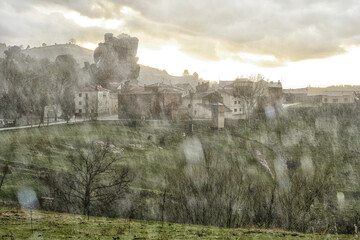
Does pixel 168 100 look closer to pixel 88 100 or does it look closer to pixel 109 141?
pixel 88 100

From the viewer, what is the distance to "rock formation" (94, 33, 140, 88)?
12119 cm

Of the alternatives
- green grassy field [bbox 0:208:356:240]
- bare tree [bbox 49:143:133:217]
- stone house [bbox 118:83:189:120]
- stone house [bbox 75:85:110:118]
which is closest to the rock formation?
stone house [bbox 75:85:110:118]

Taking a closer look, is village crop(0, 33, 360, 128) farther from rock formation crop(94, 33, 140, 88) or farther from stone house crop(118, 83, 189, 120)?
rock formation crop(94, 33, 140, 88)

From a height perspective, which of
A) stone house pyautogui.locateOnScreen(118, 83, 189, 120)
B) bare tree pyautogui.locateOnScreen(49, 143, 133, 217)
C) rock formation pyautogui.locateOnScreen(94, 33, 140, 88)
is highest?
rock formation pyautogui.locateOnScreen(94, 33, 140, 88)

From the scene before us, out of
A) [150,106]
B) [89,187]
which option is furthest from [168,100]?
[89,187]

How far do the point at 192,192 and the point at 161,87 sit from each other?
58.6m

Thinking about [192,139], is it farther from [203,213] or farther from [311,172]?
[203,213]

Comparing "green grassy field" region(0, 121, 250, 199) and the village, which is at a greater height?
the village

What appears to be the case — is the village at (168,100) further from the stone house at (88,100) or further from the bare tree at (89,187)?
the bare tree at (89,187)

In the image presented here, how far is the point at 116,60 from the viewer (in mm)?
129500

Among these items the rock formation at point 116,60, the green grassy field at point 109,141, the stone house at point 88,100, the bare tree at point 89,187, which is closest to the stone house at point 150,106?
the green grassy field at point 109,141

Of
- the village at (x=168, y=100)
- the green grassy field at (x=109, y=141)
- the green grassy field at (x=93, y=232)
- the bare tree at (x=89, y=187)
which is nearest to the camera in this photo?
the green grassy field at (x=93, y=232)

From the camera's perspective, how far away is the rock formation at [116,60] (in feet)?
398

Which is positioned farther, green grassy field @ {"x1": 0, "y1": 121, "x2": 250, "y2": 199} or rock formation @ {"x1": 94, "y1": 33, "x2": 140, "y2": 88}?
rock formation @ {"x1": 94, "y1": 33, "x2": 140, "y2": 88}
